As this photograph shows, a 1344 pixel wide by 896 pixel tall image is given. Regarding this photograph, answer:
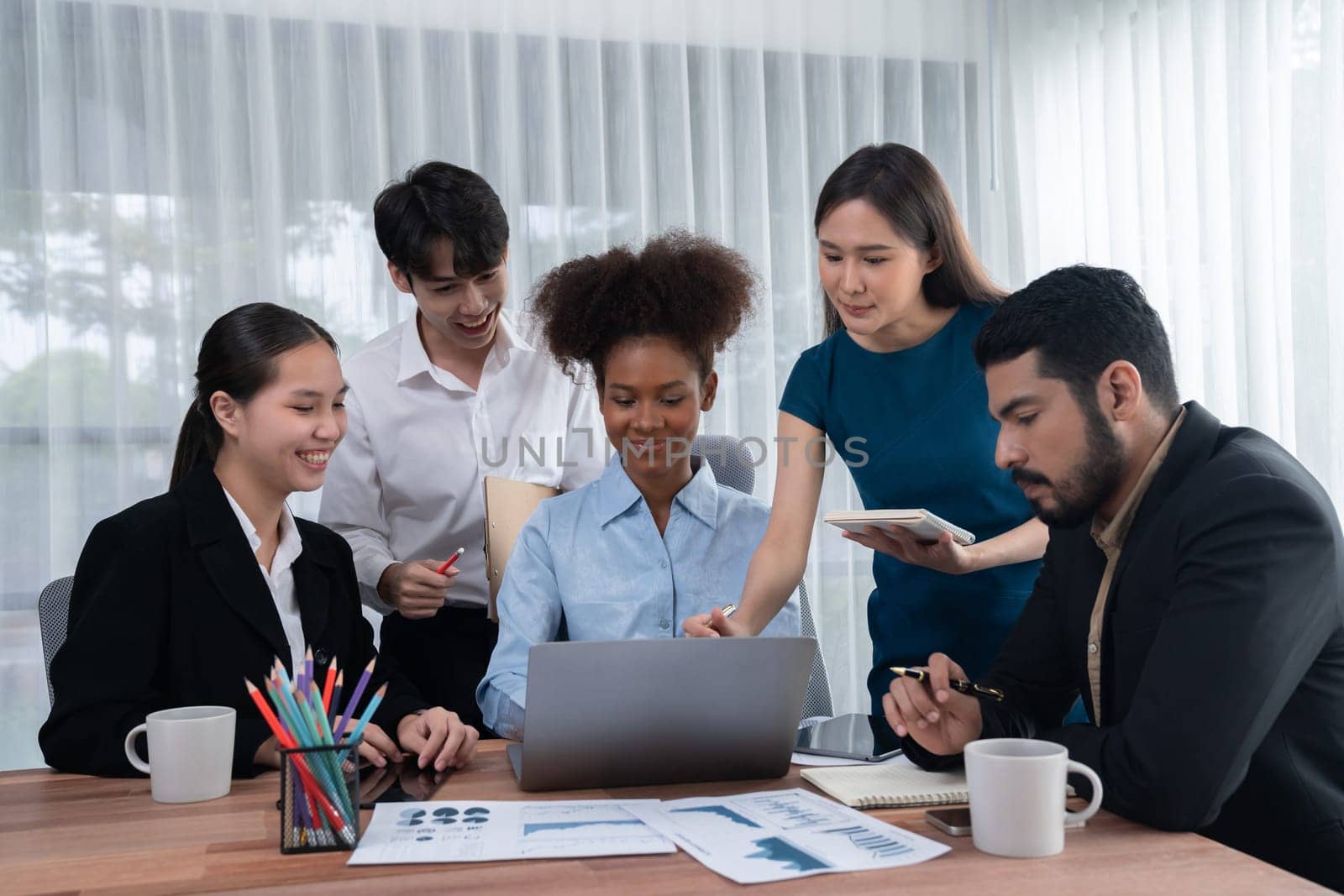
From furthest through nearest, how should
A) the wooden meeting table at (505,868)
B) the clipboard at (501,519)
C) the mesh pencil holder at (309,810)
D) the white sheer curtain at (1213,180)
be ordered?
the white sheer curtain at (1213,180)
the clipboard at (501,519)
the mesh pencil holder at (309,810)
the wooden meeting table at (505,868)

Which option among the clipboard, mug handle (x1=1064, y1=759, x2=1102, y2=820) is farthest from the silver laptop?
the clipboard

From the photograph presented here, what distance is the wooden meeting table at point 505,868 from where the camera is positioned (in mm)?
1002

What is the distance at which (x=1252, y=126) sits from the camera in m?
2.95

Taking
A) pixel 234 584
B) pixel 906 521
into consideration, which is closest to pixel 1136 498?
pixel 906 521

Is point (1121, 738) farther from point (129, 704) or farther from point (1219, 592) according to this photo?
point (129, 704)

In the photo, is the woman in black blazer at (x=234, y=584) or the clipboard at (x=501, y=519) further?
the clipboard at (x=501, y=519)

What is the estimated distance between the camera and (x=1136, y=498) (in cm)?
138

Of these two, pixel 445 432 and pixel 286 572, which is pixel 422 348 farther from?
pixel 286 572

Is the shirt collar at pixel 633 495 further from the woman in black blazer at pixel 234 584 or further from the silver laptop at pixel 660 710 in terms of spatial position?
the silver laptop at pixel 660 710

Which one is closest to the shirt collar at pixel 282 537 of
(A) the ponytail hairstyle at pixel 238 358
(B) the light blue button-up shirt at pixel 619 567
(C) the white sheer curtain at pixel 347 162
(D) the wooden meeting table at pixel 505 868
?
(A) the ponytail hairstyle at pixel 238 358

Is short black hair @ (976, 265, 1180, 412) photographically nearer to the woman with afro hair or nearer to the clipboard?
the woman with afro hair

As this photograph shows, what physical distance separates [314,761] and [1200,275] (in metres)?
2.77

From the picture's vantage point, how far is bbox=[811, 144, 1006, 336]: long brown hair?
6.04ft

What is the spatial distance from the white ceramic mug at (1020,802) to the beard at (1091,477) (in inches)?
15.1
